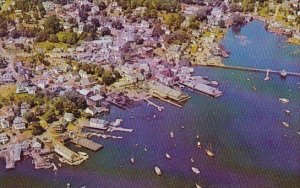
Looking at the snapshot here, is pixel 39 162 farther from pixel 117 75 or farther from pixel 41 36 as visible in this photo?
pixel 41 36

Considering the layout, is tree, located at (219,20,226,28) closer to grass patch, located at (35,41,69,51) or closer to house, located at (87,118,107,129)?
grass patch, located at (35,41,69,51)

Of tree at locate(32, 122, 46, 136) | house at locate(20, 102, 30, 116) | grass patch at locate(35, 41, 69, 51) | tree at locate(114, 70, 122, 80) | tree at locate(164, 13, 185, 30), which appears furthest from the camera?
tree at locate(164, 13, 185, 30)

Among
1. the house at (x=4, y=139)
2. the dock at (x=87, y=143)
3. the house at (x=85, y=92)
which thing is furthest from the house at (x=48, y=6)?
the dock at (x=87, y=143)

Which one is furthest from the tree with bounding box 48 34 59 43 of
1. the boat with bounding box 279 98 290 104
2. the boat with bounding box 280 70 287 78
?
the boat with bounding box 279 98 290 104

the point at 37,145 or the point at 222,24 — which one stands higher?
the point at 222,24

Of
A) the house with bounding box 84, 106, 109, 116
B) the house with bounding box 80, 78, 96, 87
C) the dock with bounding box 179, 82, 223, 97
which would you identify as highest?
the dock with bounding box 179, 82, 223, 97

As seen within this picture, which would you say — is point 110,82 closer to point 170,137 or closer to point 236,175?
point 170,137

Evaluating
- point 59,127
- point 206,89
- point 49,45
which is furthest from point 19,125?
point 49,45
